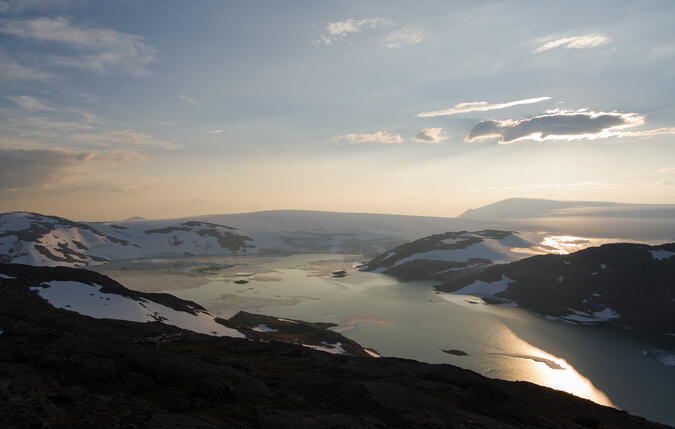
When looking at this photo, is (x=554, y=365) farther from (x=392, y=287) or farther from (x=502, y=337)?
(x=392, y=287)

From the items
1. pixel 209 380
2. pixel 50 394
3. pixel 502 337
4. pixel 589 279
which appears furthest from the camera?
pixel 589 279

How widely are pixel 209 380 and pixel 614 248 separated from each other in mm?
159185

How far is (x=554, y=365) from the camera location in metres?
77.4

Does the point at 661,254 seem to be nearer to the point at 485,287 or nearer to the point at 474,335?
the point at 485,287

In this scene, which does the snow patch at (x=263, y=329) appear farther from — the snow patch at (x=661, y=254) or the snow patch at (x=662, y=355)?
the snow patch at (x=661, y=254)

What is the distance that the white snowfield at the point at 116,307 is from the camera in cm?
6744

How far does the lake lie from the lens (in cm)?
6969

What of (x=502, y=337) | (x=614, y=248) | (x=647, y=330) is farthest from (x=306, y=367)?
(x=614, y=248)

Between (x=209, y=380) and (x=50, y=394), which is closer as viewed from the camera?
(x=50, y=394)

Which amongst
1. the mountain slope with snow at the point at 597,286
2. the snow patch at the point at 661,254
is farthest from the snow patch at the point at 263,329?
the snow patch at the point at 661,254

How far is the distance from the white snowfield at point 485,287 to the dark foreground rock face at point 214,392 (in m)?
103

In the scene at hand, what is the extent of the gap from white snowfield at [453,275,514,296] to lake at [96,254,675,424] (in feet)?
21.9

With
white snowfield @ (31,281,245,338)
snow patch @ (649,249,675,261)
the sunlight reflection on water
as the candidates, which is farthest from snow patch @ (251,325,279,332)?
snow patch @ (649,249,675,261)

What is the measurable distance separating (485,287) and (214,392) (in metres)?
144
